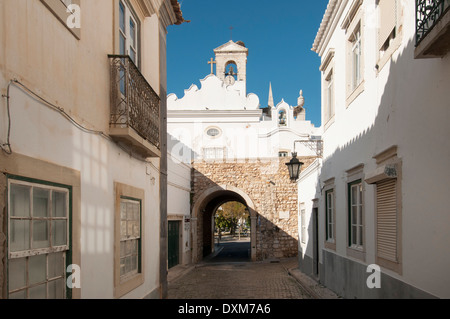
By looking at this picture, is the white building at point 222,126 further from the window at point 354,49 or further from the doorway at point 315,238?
the window at point 354,49

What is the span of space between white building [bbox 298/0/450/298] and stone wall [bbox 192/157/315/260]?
851cm

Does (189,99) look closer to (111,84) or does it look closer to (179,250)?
(179,250)

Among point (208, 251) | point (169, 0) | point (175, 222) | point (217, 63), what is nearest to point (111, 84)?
point (169, 0)

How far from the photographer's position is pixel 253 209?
2059 cm

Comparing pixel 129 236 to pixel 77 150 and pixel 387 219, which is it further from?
pixel 387 219

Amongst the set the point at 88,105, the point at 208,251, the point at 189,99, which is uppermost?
the point at 189,99

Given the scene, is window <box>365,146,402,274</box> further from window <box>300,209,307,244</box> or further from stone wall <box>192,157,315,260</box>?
stone wall <box>192,157,315,260</box>

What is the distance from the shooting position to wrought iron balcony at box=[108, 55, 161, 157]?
5.55 meters

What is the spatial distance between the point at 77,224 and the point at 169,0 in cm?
550

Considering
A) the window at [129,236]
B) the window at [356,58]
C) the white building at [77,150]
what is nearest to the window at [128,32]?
the white building at [77,150]

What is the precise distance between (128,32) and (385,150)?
4247mm

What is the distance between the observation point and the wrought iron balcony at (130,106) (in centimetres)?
555

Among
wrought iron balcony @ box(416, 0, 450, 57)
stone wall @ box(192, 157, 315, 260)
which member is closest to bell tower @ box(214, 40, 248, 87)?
stone wall @ box(192, 157, 315, 260)

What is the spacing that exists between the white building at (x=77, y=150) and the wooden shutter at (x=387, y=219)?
3.71 meters
